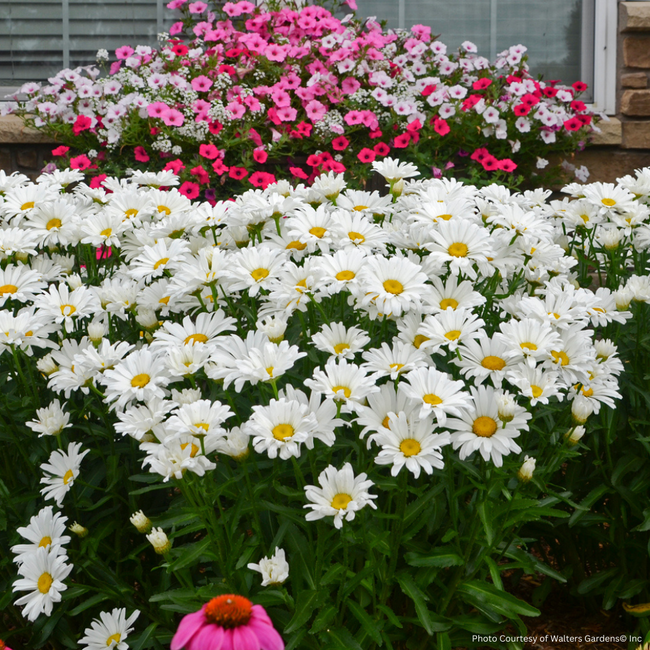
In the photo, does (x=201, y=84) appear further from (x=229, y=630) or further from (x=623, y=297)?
(x=229, y=630)

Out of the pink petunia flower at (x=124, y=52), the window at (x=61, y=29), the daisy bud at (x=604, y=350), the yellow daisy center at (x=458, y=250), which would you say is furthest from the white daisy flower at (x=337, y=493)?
the window at (x=61, y=29)

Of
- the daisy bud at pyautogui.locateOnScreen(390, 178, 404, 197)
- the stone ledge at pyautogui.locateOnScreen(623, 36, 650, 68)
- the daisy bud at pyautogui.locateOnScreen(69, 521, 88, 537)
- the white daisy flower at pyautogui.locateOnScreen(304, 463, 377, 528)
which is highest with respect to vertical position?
Result: the stone ledge at pyautogui.locateOnScreen(623, 36, 650, 68)

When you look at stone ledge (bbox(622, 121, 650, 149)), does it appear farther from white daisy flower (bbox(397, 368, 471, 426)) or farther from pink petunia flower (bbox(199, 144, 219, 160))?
white daisy flower (bbox(397, 368, 471, 426))

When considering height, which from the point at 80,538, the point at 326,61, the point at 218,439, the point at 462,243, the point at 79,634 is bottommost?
the point at 79,634

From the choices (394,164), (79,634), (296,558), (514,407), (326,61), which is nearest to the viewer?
(514,407)

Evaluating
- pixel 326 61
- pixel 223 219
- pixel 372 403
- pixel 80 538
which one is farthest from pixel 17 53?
pixel 372 403

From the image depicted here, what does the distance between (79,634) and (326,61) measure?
3492mm

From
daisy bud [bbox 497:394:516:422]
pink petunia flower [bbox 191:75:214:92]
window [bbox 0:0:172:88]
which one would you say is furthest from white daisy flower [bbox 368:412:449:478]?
window [bbox 0:0:172:88]

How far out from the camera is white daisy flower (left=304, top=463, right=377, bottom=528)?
3.74 feet

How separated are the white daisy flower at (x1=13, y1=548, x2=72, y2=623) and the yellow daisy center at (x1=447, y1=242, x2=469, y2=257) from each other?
99cm

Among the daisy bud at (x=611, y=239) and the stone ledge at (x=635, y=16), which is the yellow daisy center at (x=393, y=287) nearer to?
the daisy bud at (x=611, y=239)

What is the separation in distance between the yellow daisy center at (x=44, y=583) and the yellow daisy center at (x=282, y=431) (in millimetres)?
608

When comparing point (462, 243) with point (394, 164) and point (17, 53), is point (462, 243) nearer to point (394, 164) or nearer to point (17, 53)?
point (394, 164)

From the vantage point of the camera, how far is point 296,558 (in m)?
Result: 1.35
